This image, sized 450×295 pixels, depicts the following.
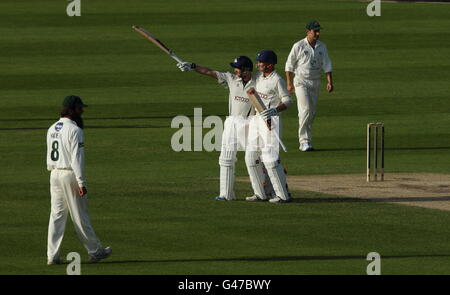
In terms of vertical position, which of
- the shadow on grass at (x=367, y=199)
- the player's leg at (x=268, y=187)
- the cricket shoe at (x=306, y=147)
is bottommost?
the shadow on grass at (x=367, y=199)

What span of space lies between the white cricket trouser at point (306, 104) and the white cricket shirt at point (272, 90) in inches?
183

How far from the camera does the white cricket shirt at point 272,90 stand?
18547 mm

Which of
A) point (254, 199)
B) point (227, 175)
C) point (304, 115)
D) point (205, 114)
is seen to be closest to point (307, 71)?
point (304, 115)

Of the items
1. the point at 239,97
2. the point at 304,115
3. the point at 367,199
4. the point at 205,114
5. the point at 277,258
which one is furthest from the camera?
the point at 205,114

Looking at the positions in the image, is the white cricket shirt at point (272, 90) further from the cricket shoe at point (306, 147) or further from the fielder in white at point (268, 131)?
the cricket shoe at point (306, 147)

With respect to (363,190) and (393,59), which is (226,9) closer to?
(393,59)

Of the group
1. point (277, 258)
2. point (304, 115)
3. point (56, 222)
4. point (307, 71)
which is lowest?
point (277, 258)

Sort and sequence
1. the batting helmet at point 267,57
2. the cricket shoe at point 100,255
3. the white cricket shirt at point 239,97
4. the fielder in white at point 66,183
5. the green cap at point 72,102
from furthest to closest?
the white cricket shirt at point 239,97 < the batting helmet at point 267,57 < the cricket shoe at point 100,255 < the green cap at point 72,102 < the fielder in white at point 66,183

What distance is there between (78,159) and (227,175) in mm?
4508

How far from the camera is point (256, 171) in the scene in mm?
18609

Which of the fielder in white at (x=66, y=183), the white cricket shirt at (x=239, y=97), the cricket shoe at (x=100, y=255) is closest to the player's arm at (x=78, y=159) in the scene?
the fielder in white at (x=66, y=183)

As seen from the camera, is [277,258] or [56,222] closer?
[56,222]

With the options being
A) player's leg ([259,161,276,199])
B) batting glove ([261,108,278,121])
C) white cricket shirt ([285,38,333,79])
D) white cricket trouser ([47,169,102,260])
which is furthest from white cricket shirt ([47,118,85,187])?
white cricket shirt ([285,38,333,79])

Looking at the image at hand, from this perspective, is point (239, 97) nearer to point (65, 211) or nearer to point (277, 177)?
point (277, 177)
